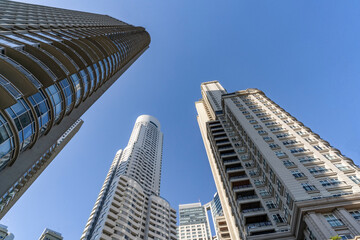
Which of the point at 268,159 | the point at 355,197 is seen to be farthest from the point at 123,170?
the point at 355,197

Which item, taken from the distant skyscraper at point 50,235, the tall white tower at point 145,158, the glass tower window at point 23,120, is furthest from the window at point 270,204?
the distant skyscraper at point 50,235

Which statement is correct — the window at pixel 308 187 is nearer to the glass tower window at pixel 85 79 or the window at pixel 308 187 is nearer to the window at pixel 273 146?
the window at pixel 273 146

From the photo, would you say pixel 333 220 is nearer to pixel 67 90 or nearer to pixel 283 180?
pixel 283 180

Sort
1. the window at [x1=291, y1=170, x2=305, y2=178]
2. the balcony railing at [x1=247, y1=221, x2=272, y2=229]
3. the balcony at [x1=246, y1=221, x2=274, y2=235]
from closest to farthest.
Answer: the balcony at [x1=246, y1=221, x2=274, y2=235]
the window at [x1=291, y1=170, x2=305, y2=178]
the balcony railing at [x1=247, y1=221, x2=272, y2=229]

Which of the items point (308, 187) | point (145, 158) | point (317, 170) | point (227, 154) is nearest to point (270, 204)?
point (308, 187)

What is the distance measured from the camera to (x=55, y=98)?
23.4 meters

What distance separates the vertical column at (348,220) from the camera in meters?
22.6

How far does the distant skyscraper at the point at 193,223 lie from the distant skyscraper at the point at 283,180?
94276 mm

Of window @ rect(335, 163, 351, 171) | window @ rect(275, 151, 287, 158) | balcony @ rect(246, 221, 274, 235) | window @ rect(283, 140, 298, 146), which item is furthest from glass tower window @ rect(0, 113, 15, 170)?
window @ rect(283, 140, 298, 146)

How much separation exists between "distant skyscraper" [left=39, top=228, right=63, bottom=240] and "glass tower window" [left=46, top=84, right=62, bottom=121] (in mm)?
91140

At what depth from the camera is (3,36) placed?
23.4 meters

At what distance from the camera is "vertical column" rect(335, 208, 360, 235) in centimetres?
2259

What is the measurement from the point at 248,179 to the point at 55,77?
124 ft

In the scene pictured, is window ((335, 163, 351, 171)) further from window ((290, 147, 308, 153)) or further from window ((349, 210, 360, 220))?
window ((349, 210, 360, 220))
